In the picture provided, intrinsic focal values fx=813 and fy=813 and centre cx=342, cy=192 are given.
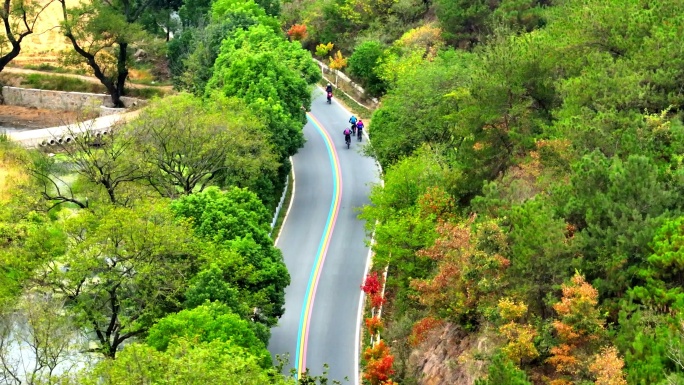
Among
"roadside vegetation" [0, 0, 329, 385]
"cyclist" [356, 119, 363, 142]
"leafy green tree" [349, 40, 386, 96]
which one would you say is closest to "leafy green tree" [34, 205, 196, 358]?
"roadside vegetation" [0, 0, 329, 385]

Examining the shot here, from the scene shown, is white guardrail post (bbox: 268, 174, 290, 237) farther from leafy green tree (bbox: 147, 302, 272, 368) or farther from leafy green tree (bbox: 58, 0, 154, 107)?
leafy green tree (bbox: 58, 0, 154, 107)

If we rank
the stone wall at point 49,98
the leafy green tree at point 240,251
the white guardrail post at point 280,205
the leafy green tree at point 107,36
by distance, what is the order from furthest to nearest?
the stone wall at point 49,98 < the leafy green tree at point 107,36 < the white guardrail post at point 280,205 < the leafy green tree at point 240,251

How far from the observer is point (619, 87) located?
3500 cm

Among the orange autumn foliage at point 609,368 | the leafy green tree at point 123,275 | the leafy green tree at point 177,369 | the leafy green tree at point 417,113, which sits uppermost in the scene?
the leafy green tree at point 417,113

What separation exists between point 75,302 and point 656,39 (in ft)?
89.9

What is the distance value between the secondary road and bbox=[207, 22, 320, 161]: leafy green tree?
430cm

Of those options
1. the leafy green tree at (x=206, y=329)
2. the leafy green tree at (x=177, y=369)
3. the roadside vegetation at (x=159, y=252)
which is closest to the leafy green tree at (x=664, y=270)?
the roadside vegetation at (x=159, y=252)

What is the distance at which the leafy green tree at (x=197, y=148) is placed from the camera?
1729 inches

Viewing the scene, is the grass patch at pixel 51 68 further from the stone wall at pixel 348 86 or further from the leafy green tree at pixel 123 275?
the leafy green tree at pixel 123 275

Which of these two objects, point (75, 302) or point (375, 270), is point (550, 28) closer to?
point (375, 270)

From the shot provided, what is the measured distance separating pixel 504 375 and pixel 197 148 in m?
24.8

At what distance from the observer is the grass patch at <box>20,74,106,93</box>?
265 ft

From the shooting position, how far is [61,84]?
81.3 m

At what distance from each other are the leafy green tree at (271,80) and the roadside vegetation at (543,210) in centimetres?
607
